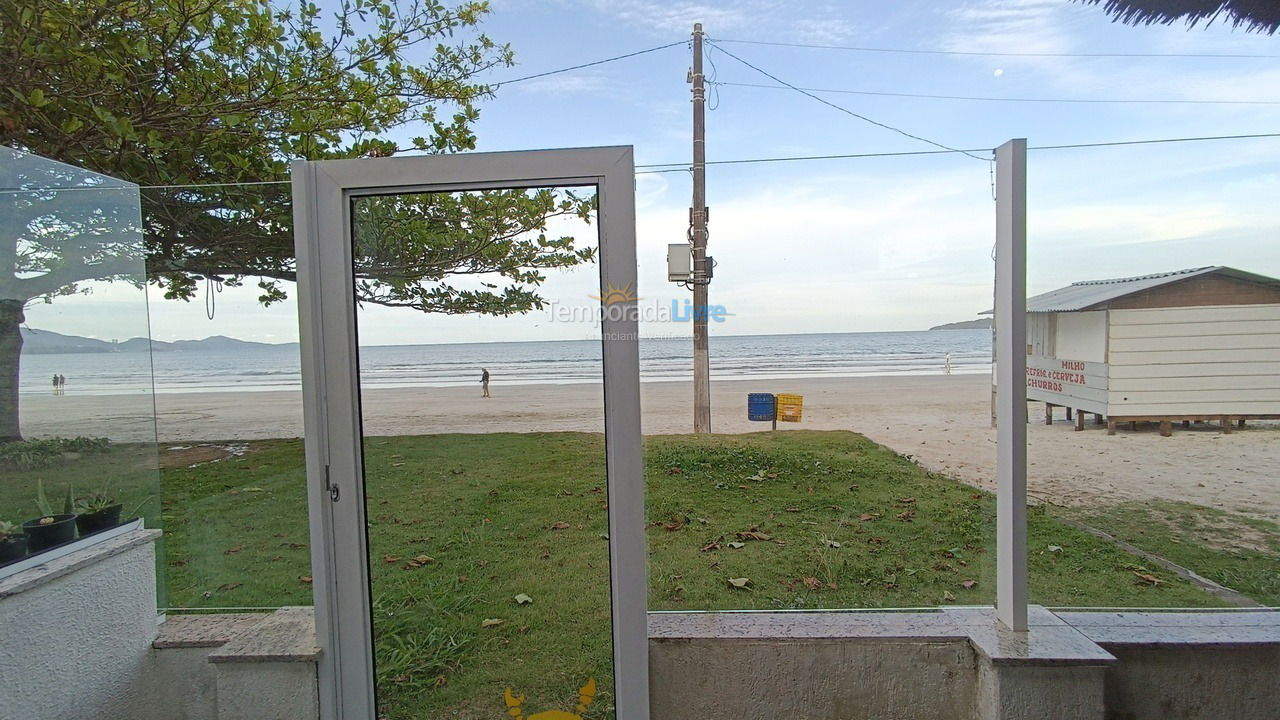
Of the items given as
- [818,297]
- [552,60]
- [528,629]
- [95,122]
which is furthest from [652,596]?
[552,60]

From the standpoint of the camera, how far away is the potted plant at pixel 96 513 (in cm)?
166

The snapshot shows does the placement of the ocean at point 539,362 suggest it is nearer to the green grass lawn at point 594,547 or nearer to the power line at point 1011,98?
the green grass lawn at point 594,547

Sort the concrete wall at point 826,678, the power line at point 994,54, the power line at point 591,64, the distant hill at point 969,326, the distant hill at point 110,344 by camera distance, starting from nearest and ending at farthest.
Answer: the distant hill at point 110,344 < the concrete wall at point 826,678 < the distant hill at point 969,326 < the power line at point 994,54 < the power line at point 591,64

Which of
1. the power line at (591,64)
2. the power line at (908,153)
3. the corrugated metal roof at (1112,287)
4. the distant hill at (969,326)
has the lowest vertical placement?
the distant hill at (969,326)

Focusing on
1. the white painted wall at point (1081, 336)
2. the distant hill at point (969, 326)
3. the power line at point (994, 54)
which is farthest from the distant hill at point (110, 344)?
the power line at point (994, 54)

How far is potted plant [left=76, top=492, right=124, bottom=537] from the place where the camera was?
1664 millimetres

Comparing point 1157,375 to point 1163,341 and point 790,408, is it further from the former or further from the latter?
point 790,408

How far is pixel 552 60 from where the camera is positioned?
390cm

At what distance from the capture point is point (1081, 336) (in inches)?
69.4

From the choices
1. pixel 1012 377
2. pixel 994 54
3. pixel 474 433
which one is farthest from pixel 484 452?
pixel 994 54

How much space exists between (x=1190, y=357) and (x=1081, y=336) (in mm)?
342

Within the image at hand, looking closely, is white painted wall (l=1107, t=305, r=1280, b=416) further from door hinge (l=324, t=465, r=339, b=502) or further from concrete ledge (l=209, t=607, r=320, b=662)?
concrete ledge (l=209, t=607, r=320, b=662)

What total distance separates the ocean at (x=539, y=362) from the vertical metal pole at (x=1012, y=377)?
0.26 ft

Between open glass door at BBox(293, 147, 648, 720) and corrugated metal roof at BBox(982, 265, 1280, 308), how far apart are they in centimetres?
125
